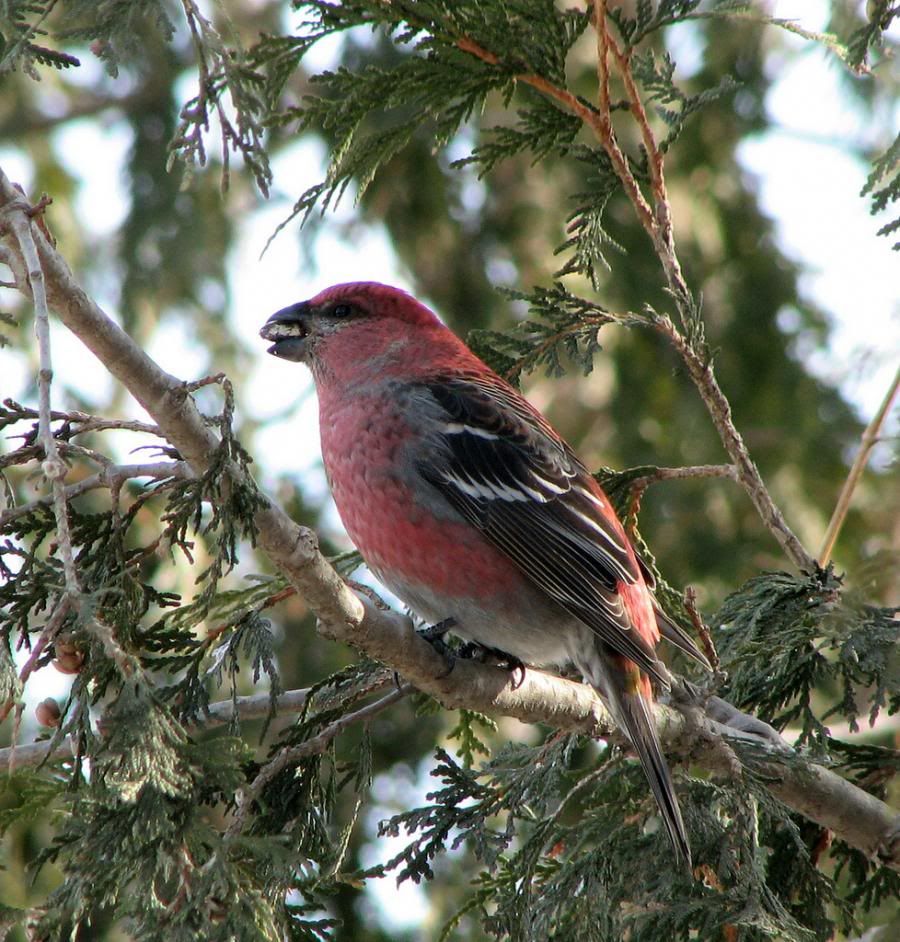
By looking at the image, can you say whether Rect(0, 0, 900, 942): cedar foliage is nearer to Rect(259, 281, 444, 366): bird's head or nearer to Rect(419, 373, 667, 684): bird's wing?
Rect(419, 373, 667, 684): bird's wing

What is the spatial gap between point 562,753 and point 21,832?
2.78 meters

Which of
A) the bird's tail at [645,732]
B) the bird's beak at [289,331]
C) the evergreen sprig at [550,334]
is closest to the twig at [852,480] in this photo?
the bird's tail at [645,732]

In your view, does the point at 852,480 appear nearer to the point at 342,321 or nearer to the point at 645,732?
the point at 645,732

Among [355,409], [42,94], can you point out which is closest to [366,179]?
[355,409]

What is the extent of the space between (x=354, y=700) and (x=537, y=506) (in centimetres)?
82

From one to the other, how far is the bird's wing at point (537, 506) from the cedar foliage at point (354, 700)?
0.18 metres

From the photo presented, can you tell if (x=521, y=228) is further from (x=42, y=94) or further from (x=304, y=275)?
(x=42, y=94)

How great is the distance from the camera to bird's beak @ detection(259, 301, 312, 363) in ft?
13.5

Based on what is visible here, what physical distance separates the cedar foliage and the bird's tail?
110mm

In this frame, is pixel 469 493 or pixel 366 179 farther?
pixel 469 493

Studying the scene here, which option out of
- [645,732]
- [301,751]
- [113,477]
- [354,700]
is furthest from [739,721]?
[113,477]

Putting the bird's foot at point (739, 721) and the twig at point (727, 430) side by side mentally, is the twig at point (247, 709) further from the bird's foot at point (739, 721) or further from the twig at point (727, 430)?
the twig at point (727, 430)

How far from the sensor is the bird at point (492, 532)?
3.32 meters

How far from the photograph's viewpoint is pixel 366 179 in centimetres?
290
